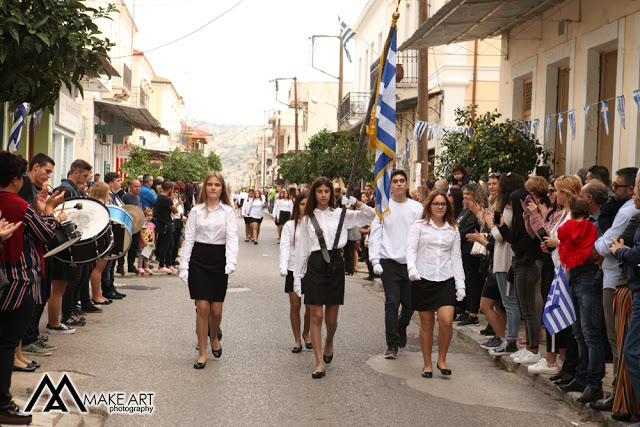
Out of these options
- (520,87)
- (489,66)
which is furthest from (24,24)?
(489,66)

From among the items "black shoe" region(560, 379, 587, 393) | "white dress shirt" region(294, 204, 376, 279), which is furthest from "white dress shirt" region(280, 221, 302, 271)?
"black shoe" region(560, 379, 587, 393)

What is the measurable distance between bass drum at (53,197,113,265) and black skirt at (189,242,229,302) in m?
1.49

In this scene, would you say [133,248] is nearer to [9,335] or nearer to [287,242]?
[287,242]

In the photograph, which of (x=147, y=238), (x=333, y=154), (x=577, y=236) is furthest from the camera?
(x=333, y=154)

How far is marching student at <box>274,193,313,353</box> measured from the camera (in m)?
7.94

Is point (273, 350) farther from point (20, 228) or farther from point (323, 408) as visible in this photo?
point (20, 228)

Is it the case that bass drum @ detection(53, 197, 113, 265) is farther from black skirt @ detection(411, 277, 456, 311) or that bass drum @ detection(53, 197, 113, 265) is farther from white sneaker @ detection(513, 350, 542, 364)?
white sneaker @ detection(513, 350, 542, 364)

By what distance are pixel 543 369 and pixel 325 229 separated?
2.58 metres

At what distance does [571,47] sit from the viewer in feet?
44.6

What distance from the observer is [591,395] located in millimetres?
6340

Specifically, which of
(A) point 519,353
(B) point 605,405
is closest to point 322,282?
(A) point 519,353

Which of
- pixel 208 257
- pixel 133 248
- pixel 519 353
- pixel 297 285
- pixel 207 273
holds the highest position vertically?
pixel 208 257

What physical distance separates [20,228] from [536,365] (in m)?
5.01

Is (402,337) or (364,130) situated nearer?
(364,130)
